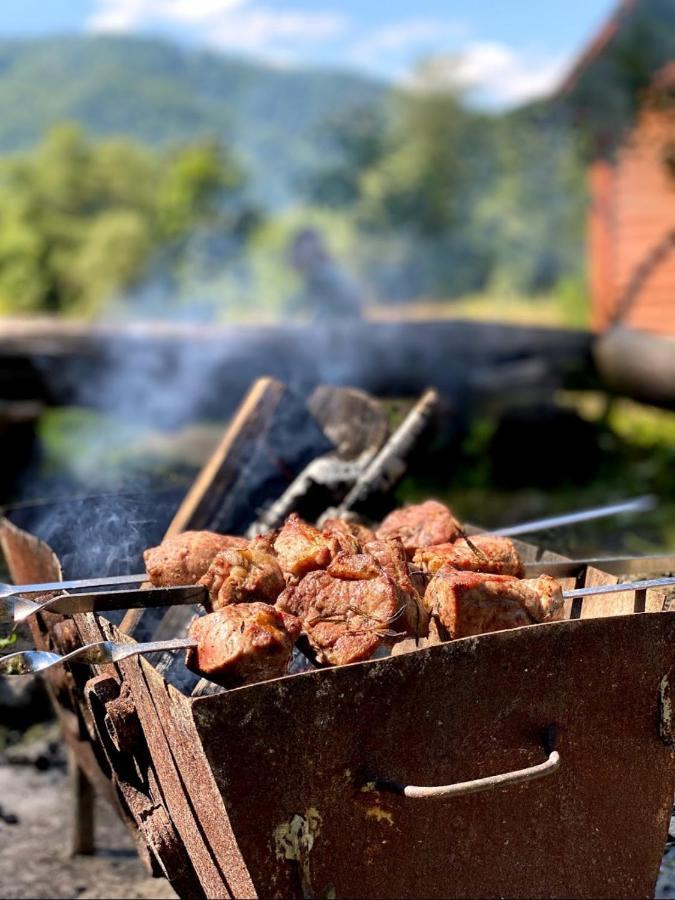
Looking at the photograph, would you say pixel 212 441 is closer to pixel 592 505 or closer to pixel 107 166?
pixel 592 505

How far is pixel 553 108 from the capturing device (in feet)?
54.6

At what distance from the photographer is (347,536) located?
2.28 metres

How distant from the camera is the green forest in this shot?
63.3ft

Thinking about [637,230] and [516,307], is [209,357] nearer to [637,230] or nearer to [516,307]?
[637,230]

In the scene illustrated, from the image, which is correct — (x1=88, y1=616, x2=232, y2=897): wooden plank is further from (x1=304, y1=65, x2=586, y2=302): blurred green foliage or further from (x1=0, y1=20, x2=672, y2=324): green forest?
(x1=304, y1=65, x2=586, y2=302): blurred green foliage

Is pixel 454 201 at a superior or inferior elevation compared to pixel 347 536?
inferior

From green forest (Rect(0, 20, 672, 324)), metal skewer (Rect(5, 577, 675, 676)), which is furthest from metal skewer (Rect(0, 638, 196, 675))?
green forest (Rect(0, 20, 672, 324))

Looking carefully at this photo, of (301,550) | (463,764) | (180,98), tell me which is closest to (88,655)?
(301,550)

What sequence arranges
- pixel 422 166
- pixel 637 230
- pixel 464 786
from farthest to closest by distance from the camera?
pixel 422 166 < pixel 637 230 < pixel 464 786

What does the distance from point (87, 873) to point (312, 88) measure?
1141 inches

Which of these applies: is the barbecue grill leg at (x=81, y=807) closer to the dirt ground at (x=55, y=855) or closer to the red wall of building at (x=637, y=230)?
the dirt ground at (x=55, y=855)

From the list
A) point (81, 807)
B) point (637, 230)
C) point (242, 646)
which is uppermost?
point (242, 646)

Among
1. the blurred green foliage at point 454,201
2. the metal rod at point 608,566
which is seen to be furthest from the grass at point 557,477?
the blurred green foliage at point 454,201

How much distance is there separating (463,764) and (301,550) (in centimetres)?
61
